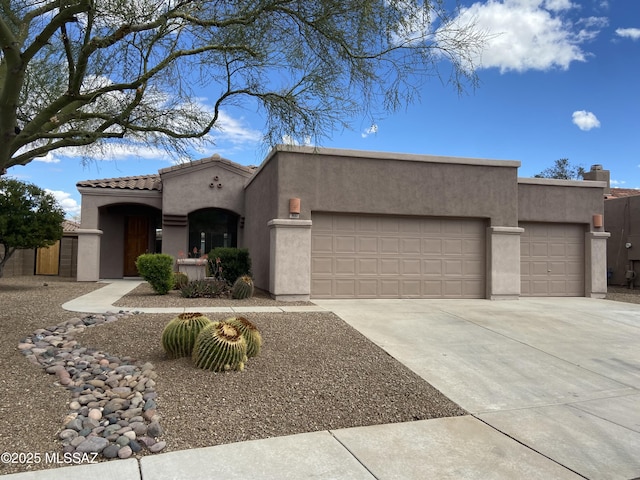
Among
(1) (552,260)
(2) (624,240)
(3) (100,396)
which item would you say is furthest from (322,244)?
(2) (624,240)

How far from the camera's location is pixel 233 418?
4609 mm

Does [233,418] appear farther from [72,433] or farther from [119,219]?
[119,219]

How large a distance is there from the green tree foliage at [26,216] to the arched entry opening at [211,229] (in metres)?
4.89

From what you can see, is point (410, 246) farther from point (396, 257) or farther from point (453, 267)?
point (453, 267)

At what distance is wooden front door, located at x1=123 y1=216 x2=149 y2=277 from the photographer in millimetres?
19500

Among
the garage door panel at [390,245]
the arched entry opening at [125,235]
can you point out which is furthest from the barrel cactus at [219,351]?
the arched entry opening at [125,235]

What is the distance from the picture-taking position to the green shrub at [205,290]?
11.7m

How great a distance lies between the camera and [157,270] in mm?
12148

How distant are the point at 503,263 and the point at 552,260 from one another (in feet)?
8.80

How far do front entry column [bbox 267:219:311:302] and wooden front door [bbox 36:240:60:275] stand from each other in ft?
52.2

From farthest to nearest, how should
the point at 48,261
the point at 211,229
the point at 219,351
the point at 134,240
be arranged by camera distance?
1. the point at 48,261
2. the point at 134,240
3. the point at 211,229
4. the point at 219,351

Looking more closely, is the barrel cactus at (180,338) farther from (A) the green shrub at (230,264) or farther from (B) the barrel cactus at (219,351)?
(A) the green shrub at (230,264)

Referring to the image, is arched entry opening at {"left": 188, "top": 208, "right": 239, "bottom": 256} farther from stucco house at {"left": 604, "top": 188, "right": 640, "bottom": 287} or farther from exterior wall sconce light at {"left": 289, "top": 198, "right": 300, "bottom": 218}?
stucco house at {"left": 604, "top": 188, "right": 640, "bottom": 287}

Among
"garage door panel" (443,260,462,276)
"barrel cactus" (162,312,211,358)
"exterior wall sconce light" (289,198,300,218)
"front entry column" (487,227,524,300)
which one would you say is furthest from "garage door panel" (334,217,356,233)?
"barrel cactus" (162,312,211,358)
